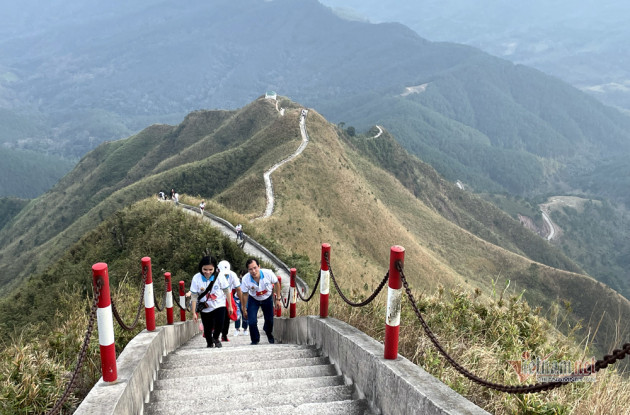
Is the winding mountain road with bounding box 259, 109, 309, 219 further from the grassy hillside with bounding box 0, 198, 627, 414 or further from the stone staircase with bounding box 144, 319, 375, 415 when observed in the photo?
the stone staircase with bounding box 144, 319, 375, 415

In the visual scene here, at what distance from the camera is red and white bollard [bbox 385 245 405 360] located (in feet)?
12.8

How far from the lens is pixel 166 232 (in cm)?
2019

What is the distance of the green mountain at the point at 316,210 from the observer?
109 ft

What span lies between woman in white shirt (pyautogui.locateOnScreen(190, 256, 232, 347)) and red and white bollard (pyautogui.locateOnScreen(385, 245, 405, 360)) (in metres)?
3.67

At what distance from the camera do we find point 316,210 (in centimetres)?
3916

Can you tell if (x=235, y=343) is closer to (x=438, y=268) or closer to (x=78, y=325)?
(x=78, y=325)

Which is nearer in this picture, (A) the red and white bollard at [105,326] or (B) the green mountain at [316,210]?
(A) the red and white bollard at [105,326]

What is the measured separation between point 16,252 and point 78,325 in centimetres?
7749

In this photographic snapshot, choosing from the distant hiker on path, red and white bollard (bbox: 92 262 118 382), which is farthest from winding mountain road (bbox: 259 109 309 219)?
red and white bollard (bbox: 92 262 118 382)

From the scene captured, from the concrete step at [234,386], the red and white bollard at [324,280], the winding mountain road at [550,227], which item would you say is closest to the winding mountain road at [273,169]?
the red and white bollard at [324,280]

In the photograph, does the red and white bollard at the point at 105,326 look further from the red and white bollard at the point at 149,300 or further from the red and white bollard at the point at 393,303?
the red and white bollard at the point at 393,303

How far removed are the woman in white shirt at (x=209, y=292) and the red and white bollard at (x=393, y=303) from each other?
3.67 meters

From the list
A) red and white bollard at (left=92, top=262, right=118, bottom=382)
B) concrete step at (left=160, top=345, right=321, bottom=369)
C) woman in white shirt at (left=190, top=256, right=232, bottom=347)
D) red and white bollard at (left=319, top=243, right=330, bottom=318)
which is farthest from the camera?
woman in white shirt at (left=190, top=256, right=232, bottom=347)

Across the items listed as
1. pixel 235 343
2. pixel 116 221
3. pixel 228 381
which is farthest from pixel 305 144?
pixel 228 381
